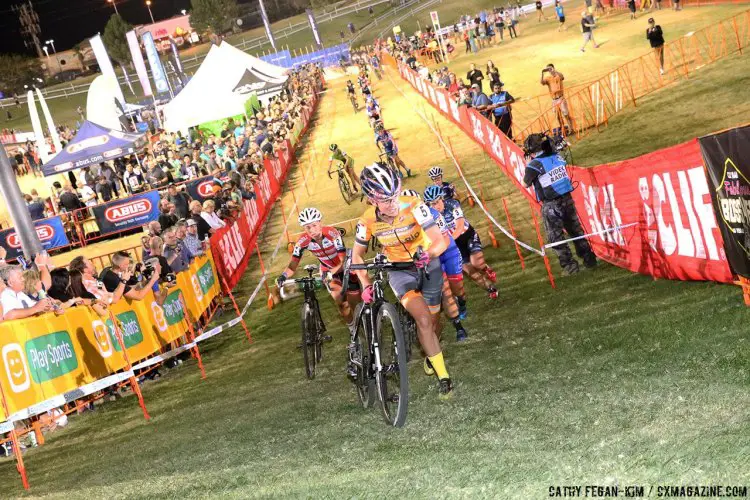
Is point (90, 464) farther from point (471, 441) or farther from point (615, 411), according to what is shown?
point (615, 411)

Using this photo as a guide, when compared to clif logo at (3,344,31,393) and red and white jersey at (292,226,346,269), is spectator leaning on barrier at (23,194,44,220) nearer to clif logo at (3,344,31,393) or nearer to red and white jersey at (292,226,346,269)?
clif logo at (3,344,31,393)

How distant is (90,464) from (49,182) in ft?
167

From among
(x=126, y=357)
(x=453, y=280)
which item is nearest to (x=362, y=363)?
(x=453, y=280)

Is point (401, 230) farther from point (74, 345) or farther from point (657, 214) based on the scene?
point (74, 345)

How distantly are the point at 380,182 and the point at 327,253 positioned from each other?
3.36 metres

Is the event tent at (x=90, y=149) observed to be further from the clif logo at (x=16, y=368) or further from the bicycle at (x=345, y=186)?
the clif logo at (x=16, y=368)

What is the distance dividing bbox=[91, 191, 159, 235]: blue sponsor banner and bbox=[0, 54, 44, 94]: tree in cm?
10018

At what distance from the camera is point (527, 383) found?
8.27 m

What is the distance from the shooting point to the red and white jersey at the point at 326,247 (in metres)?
10.6

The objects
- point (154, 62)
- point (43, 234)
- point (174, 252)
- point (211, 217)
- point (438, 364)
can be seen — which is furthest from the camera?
point (154, 62)

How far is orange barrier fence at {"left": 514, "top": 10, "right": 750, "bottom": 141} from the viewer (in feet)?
87.8

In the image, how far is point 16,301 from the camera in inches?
407

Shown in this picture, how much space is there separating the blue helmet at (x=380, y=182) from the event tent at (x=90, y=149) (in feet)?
94.0

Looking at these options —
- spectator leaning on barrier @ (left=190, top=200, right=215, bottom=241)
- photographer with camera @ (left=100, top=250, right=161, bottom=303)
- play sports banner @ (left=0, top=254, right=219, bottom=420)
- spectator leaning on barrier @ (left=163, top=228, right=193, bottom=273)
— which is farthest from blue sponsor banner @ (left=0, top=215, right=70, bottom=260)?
photographer with camera @ (left=100, top=250, right=161, bottom=303)
